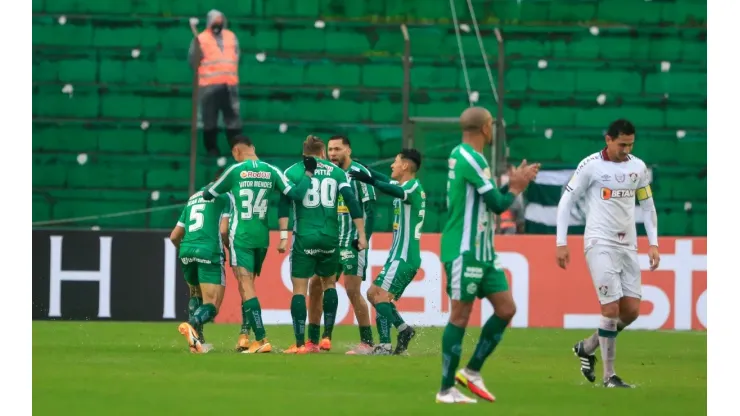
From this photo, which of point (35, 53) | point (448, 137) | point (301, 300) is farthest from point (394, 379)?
point (35, 53)

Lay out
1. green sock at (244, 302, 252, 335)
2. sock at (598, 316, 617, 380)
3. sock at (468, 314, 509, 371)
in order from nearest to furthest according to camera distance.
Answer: sock at (468, 314, 509, 371) < sock at (598, 316, 617, 380) < green sock at (244, 302, 252, 335)

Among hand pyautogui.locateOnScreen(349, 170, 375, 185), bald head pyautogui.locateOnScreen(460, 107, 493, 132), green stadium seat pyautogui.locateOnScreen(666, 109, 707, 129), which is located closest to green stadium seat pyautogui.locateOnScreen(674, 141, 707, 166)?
green stadium seat pyautogui.locateOnScreen(666, 109, 707, 129)

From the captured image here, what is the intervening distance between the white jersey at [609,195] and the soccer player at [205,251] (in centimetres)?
370

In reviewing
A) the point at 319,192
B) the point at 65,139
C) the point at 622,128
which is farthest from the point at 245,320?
the point at 65,139

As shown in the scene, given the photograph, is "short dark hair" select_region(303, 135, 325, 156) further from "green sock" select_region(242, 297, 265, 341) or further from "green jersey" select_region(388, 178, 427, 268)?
"green sock" select_region(242, 297, 265, 341)

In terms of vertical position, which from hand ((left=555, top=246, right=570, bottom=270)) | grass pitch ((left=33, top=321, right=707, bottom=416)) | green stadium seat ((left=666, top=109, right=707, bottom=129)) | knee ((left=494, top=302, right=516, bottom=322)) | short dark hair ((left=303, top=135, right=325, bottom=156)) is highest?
green stadium seat ((left=666, top=109, right=707, bottom=129))

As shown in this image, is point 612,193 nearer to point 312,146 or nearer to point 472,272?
point 472,272

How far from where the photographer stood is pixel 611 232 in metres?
11.0

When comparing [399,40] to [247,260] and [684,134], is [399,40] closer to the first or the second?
[684,134]

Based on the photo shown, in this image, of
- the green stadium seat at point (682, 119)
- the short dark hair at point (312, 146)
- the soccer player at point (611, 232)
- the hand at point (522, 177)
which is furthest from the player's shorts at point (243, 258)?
the green stadium seat at point (682, 119)

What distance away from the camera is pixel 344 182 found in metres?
13.4

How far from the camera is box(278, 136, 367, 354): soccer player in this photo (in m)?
13.4

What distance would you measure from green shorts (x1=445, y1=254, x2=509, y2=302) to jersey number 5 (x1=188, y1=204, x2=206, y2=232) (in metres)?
4.40

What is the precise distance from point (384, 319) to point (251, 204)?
5.01ft
